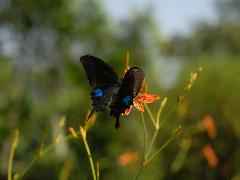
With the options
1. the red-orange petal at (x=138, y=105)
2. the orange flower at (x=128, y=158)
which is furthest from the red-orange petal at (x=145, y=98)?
the orange flower at (x=128, y=158)

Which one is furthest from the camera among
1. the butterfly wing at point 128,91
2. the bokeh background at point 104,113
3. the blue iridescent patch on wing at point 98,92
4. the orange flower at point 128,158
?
the bokeh background at point 104,113

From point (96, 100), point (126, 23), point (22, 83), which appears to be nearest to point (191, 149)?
point (96, 100)

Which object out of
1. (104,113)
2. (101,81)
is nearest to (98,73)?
(101,81)

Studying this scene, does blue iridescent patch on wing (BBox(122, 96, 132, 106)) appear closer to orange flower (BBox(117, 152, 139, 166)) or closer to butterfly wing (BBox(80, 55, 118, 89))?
butterfly wing (BBox(80, 55, 118, 89))

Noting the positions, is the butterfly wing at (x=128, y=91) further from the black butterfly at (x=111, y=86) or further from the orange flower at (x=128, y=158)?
the orange flower at (x=128, y=158)

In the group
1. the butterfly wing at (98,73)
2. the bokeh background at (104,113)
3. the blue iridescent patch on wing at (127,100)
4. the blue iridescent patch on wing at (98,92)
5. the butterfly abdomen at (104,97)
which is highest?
the butterfly wing at (98,73)

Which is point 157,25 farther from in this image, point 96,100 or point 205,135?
point 96,100

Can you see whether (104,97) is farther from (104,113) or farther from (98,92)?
(104,113)
